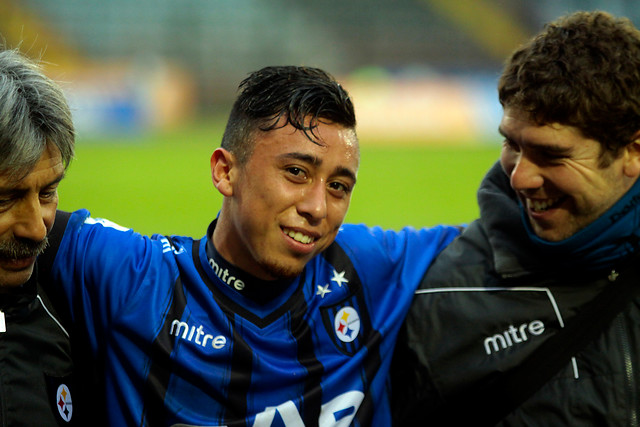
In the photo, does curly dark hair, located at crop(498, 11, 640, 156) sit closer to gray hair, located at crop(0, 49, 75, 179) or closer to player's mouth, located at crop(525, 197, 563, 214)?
player's mouth, located at crop(525, 197, 563, 214)

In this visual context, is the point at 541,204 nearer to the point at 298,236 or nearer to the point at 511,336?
the point at 511,336

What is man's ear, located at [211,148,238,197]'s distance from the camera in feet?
8.35

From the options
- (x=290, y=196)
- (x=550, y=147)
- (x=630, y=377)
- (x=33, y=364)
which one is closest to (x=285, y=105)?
(x=290, y=196)

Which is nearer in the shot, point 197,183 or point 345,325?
point 345,325

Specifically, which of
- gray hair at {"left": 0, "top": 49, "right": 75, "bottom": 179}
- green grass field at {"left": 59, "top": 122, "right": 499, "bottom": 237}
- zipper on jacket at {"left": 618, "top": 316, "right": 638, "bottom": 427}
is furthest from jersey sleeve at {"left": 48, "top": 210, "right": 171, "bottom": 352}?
green grass field at {"left": 59, "top": 122, "right": 499, "bottom": 237}

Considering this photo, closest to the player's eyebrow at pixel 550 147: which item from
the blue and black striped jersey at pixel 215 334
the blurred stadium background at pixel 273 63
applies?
the blue and black striped jersey at pixel 215 334

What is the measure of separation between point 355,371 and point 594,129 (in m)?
1.06

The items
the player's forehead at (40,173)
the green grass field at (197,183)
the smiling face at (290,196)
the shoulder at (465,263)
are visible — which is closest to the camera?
the player's forehead at (40,173)

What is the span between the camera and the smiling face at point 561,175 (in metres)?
2.45

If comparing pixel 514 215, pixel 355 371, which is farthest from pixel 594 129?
pixel 355 371

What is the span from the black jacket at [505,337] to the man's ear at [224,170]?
74 cm

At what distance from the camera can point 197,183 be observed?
12.7 meters

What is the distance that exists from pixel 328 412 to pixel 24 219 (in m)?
1.04

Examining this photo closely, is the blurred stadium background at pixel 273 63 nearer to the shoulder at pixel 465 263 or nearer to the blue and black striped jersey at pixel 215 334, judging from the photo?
the shoulder at pixel 465 263
